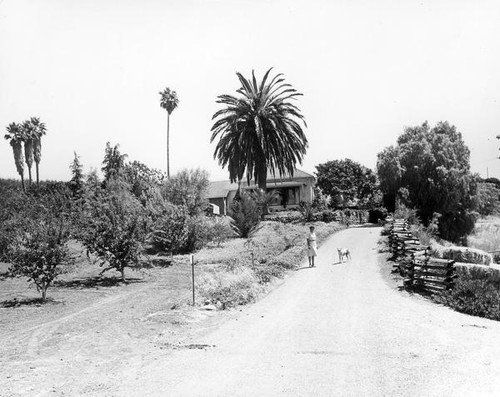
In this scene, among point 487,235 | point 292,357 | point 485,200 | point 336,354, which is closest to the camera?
point 292,357

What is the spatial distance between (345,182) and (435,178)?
93.3 feet

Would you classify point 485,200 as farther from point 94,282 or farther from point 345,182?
point 94,282

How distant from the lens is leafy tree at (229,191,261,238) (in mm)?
33750

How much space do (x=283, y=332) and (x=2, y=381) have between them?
19.0ft

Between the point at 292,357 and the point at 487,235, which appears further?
the point at 487,235

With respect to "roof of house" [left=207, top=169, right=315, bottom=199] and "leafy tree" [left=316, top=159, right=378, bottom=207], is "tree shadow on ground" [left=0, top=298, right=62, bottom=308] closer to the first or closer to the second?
"roof of house" [left=207, top=169, right=315, bottom=199]

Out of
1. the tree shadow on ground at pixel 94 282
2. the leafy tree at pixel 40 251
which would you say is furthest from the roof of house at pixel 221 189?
the leafy tree at pixel 40 251

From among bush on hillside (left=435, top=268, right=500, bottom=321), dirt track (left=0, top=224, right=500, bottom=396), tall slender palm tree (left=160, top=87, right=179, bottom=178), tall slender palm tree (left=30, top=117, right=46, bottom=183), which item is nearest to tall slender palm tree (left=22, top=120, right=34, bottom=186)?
tall slender palm tree (left=30, top=117, right=46, bottom=183)

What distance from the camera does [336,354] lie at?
31.8 feet

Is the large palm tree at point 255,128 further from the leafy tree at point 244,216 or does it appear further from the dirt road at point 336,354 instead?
the dirt road at point 336,354

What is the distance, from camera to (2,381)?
8.11m

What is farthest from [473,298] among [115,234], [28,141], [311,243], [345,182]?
[28,141]

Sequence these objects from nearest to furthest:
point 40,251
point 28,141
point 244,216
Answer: point 40,251
point 244,216
point 28,141

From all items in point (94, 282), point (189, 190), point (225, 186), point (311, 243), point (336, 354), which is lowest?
point (336, 354)
